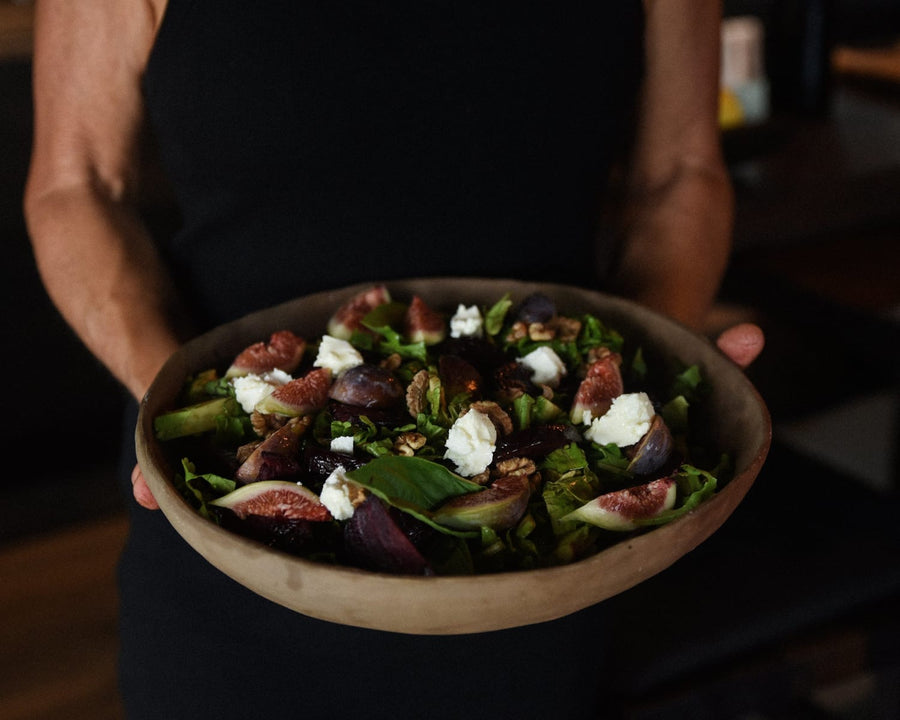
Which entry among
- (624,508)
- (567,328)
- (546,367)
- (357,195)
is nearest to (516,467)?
(624,508)

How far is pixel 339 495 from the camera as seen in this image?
808mm

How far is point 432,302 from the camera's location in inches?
49.6

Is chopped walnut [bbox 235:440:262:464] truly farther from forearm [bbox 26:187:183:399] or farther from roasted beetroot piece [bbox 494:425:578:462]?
forearm [bbox 26:187:183:399]

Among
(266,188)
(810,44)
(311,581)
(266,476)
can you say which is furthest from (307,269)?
(810,44)

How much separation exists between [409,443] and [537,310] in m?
0.33

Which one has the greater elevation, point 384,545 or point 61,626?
point 384,545

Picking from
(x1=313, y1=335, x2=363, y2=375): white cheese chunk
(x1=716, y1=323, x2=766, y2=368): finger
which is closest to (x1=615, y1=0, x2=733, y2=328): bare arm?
(x1=716, y1=323, x2=766, y2=368): finger

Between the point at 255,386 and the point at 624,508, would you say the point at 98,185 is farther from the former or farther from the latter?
the point at 624,508

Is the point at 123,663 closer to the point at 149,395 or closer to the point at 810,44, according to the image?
the point at 149,395

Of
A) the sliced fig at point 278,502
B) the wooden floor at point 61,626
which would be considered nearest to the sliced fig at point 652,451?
the sliced fig at point 278,502

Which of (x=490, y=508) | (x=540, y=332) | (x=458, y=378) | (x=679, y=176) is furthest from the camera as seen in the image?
(x=679, y=176)

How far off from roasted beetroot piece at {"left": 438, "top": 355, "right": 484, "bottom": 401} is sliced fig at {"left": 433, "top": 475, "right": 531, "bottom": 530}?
0.58 ft

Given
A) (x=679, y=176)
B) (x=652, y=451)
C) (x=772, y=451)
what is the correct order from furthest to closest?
1. (x=772, y=451)
2. (x=679, y=176)
3. (x=652, y=451)

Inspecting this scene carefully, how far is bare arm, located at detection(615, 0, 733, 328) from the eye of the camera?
4.72 ft
